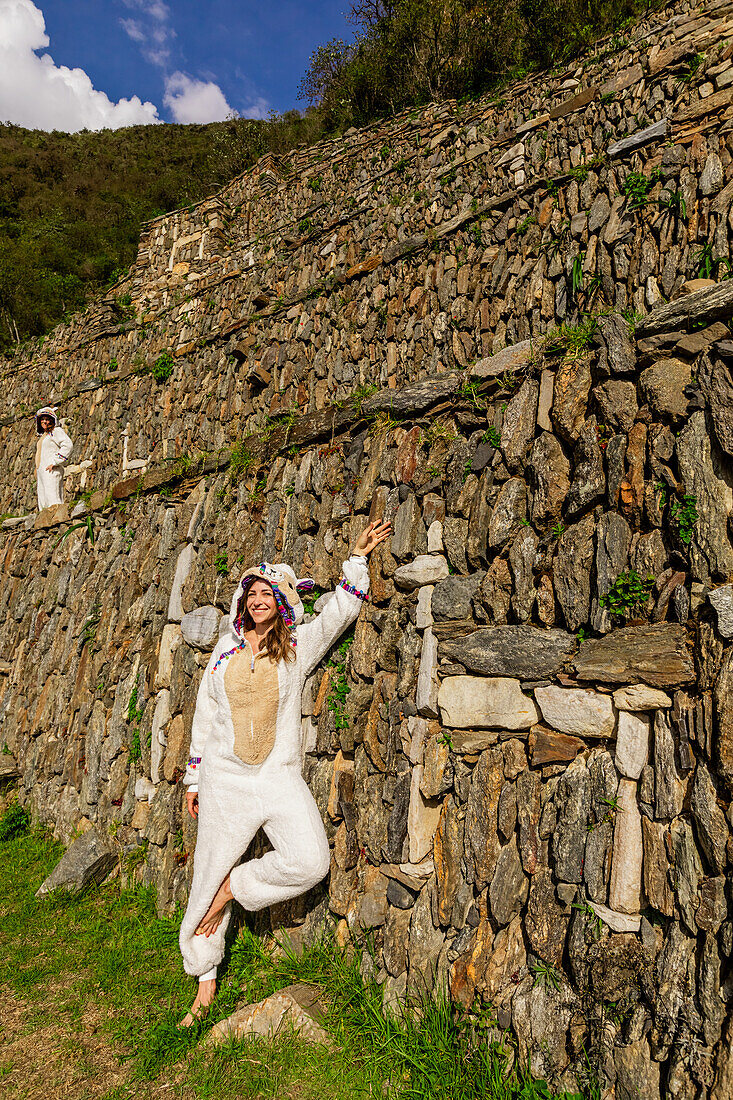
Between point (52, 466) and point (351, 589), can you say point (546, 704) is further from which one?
point (52, 466)

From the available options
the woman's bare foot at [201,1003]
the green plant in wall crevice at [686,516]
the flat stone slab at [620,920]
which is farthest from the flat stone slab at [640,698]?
the woman's bare foot at [201,1003]

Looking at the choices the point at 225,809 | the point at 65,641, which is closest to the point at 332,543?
the point at 225,809

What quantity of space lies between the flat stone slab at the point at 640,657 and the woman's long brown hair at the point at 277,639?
1.53 m

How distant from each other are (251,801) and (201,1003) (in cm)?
107

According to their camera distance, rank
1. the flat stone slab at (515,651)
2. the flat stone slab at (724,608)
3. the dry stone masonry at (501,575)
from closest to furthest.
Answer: the flat stone slab at (724,608), the dry stone masonry at (501,575), the flat stone slab at (515,651)

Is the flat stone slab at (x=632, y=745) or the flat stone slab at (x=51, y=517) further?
the flat stone slab at (x=51, y=517)

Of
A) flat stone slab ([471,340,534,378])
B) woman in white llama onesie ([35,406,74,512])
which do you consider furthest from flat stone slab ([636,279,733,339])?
woman in white llama onesie ([35,406,74,512])

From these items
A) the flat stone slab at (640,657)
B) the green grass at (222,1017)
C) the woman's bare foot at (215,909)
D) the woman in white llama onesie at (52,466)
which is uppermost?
the woman in white llama onesie at (52,466)

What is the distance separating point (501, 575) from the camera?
298 centimetres

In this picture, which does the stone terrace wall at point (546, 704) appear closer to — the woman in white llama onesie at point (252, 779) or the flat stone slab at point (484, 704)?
the flat stone slab at point (484, 704)

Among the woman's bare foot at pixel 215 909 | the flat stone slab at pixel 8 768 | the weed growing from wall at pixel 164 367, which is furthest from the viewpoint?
the weed growing from wall at pixel 164 367

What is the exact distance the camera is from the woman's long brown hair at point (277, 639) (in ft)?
10.8

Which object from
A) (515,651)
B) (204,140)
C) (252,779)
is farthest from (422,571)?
(204,140)

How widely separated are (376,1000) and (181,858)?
1.93 meters
